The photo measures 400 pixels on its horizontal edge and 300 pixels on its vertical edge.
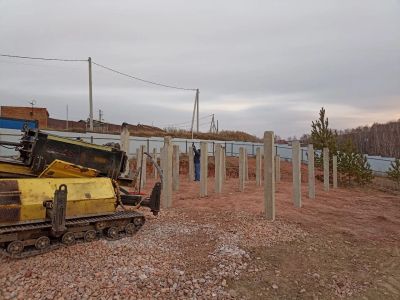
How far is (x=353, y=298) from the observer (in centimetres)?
484

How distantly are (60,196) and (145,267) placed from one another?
1.59 m

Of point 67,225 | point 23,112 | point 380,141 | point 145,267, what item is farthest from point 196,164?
point 380,141

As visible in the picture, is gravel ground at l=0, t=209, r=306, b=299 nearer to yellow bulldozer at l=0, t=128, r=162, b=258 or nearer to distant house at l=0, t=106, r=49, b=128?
yellow bulldozer at l=0, t=128, r=162, b=258

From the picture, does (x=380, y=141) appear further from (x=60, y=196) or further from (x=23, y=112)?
(x=60, y=196)

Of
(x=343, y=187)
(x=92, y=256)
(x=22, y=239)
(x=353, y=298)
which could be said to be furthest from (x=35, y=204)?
(x=343, y=187)

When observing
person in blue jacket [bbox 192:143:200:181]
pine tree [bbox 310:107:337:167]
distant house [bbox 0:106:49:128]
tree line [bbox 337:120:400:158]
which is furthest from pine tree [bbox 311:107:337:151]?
tree line [bbox 337:120:400:158]

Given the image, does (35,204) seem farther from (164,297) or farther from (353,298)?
(353,298)

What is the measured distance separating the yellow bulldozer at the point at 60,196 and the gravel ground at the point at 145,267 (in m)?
0.24

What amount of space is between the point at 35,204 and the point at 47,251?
0.71 metres

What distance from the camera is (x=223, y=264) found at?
18.2 feet

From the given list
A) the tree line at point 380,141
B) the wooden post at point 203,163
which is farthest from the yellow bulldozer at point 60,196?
the tree line at point 380,141

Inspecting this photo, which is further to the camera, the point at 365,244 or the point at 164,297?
the point at 365,244

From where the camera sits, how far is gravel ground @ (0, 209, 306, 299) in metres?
4.66

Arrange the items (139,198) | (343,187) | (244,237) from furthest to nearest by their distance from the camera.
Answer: (343,187) < (139,198) < (244,237)
